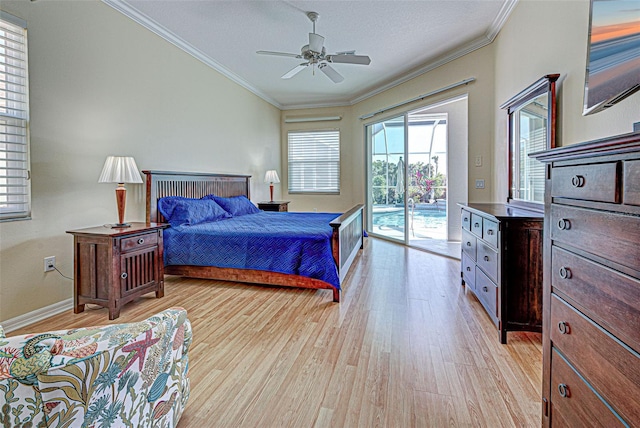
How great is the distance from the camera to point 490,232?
7.71 ft

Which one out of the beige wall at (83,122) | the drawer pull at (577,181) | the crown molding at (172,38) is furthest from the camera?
the crown molding at (172,38)

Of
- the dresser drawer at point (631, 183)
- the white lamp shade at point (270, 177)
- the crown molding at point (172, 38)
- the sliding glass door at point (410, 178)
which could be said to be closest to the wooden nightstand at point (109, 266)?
the crown molding at point (172, 38)

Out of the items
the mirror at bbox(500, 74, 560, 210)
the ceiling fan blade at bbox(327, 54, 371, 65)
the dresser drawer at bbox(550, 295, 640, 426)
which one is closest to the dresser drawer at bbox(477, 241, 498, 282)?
the mirror at bbox(500, 74, 560, 210)

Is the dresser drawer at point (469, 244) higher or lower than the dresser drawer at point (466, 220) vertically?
lower

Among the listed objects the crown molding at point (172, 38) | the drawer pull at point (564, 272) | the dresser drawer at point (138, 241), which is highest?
the crown molding at point (172, 38)

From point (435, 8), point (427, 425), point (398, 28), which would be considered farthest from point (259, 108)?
point (427, 425)

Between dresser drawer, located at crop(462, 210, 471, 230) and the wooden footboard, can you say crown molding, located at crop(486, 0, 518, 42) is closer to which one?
dresser drawer, located at crop(462, 210, 471, 230)

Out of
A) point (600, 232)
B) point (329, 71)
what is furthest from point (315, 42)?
point (600, 232)

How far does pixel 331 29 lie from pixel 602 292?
376 centimetres

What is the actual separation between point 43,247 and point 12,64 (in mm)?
1400

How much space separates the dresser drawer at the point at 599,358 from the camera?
0.80 meters

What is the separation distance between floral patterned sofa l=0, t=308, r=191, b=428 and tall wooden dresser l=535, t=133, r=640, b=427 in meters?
1.40

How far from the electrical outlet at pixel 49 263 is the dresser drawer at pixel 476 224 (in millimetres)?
3570

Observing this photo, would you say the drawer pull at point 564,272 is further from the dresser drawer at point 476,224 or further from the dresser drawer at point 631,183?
the dresser drawer at point 476,224
